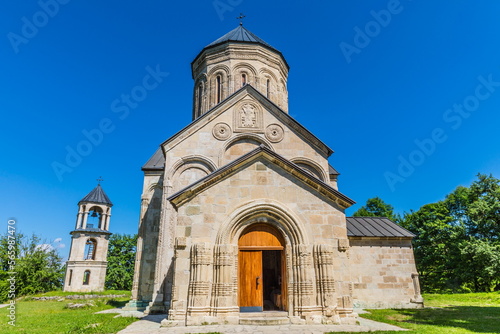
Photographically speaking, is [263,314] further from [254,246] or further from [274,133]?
[274,133]

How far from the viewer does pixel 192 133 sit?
11.9m

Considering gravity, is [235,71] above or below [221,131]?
above

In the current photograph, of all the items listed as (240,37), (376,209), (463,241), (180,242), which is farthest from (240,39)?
(376,209)

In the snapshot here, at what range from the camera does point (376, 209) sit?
1359 inches

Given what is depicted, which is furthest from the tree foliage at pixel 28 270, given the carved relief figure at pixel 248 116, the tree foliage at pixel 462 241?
the tree foliage at pixel 462 241

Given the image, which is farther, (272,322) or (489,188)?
(489,188)

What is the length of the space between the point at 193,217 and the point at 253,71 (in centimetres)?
1125

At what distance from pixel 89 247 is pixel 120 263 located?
39.4 ft

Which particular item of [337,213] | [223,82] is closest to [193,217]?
[337,213]

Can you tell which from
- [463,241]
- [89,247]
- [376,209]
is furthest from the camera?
[376,209]

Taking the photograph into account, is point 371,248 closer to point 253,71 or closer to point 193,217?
point 193,217

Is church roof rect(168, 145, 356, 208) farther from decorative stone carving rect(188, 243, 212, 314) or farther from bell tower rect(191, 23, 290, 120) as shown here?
bell tower rect(191, 23, 290, 120)

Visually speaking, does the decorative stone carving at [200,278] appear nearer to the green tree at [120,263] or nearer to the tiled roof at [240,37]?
the tiled roof at [240,37]

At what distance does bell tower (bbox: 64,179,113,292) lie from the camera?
2420cm
